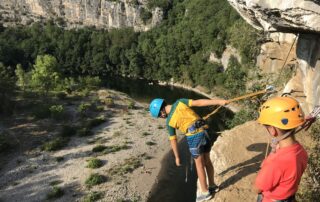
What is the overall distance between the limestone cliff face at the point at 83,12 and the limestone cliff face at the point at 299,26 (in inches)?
3083

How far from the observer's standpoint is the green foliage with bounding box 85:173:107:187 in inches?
947

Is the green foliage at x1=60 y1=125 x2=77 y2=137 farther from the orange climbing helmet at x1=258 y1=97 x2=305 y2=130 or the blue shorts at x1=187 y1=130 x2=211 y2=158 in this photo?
the orange climbing helmet at x1=258 y1=97 x2=305 y2=130

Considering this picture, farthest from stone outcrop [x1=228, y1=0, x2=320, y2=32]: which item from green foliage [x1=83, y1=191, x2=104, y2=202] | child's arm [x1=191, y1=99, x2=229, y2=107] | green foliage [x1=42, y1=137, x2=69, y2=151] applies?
green foliage [x1=42, y1=137, x2=69, y2=151]

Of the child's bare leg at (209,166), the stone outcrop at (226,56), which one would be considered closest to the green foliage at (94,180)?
the child's bare leg at (209,166)

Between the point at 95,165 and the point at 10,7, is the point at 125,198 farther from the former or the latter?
the point at 10,7

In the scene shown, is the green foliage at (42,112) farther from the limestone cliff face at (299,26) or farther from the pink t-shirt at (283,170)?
the pink t-shirt at (283,170)

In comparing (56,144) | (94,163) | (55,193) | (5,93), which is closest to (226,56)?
(5,93)

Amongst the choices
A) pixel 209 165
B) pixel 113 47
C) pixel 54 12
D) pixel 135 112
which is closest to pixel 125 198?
pixel 209 165

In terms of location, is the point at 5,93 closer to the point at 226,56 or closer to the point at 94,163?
the point at 94,163

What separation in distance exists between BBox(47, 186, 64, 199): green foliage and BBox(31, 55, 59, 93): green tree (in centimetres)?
2687

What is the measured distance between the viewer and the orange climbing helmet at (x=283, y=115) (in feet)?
12.6

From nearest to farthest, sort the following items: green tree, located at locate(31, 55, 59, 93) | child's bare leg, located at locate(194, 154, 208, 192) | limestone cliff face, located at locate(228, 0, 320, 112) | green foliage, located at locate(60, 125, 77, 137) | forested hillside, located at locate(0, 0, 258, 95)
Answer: limestone cliff face, located at locate(228, 0, 320, 112), child's bare leg, located at locate(194, 154, 208, 192), green foliage, located at locate(60, 125, 77, 137), green tree, located at locate(31, 55, 59, 93), forested hillside, located at locate(0, 0, 258, 95)

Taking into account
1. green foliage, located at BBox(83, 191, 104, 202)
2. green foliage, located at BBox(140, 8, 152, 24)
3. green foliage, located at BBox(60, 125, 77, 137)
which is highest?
green foliage, located at BBox(140, 8, 152, 24)

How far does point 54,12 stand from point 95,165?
86.3 meters
